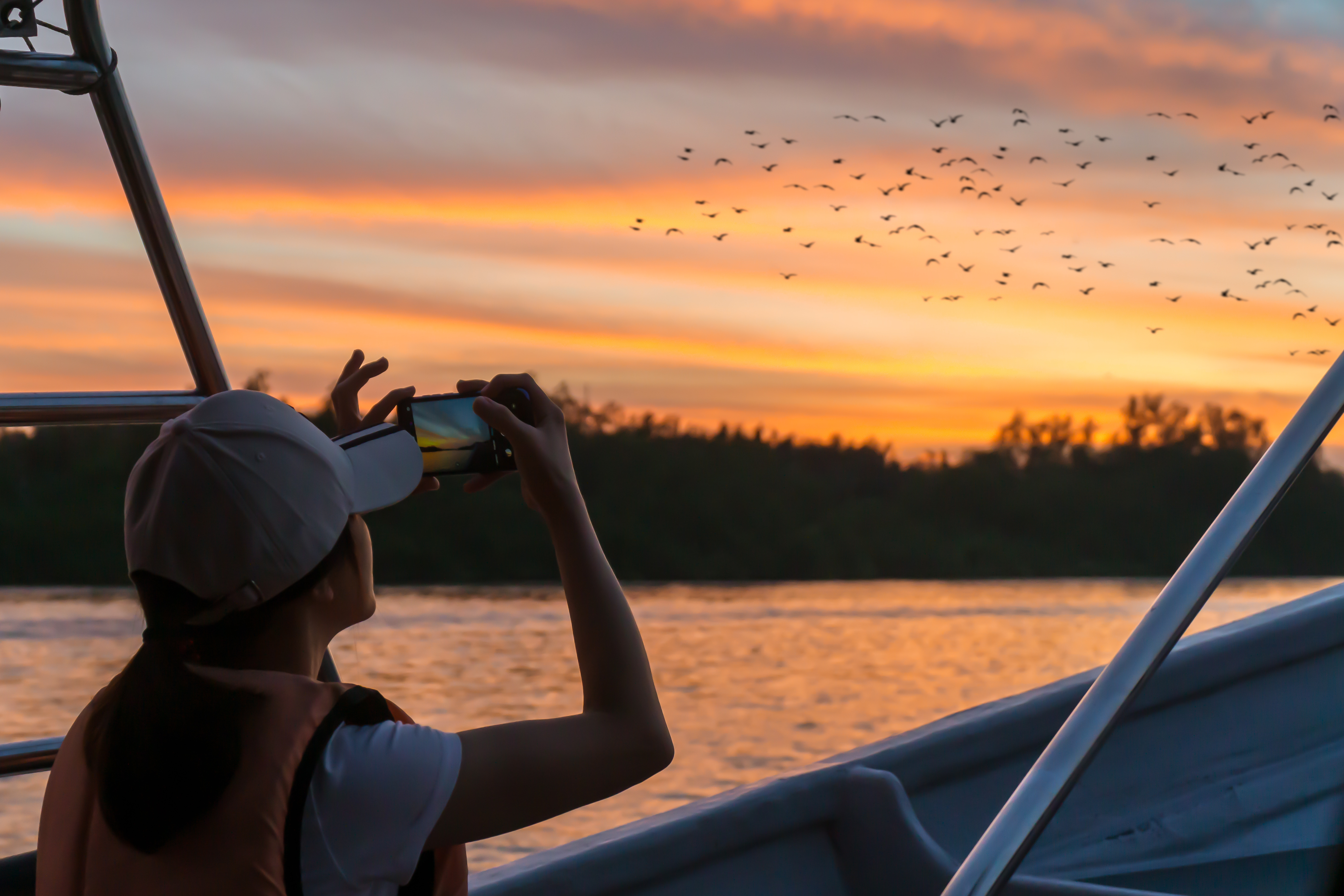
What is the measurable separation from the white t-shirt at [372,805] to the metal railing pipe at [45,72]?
0.79 m

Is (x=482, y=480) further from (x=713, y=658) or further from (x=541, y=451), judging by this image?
(x=713, y=658)

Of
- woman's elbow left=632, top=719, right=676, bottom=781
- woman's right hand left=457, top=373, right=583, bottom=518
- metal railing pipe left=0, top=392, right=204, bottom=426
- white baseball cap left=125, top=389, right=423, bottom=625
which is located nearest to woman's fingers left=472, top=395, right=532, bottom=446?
woman's right hand left=457, top=373, right=583, bottom=518

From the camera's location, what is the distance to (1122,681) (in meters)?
0.69

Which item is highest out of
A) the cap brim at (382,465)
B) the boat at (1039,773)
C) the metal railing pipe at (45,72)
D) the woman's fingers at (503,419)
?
the metal railing pipe at (45,72)

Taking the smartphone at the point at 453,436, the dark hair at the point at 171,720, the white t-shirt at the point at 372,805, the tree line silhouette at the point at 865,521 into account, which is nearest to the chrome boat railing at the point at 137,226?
the smartphone at the point at 453,436

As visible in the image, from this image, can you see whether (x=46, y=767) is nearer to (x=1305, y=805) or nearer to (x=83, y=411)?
(x=83, y=411)

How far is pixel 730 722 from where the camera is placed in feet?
63.7

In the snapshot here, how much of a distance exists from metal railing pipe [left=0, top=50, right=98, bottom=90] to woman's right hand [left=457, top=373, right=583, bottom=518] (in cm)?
65

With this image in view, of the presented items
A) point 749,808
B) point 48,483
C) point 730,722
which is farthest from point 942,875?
point 730,722

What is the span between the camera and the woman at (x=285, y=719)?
714mm

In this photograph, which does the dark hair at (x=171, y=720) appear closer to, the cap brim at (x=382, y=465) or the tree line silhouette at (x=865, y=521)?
the cap brim at (x=382, y=465)

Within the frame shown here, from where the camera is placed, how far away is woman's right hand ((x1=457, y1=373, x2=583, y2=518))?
0.80 m

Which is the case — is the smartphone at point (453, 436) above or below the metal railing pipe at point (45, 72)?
below

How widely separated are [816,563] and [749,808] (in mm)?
37770
